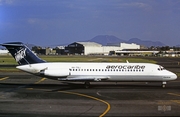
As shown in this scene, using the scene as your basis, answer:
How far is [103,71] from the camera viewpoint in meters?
33.3

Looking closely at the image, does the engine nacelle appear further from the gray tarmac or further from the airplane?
the gray tarmac

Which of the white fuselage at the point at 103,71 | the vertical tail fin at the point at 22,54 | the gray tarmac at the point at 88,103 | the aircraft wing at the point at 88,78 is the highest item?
the vertical tail fin at the point at 22,54

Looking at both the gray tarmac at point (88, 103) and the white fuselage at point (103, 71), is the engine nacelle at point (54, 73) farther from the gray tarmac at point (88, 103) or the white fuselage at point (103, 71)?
the gray tarmac at point (88, 103)

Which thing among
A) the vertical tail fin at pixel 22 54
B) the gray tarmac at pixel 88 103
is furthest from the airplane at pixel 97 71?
the gray tarmac at pixel 88 103

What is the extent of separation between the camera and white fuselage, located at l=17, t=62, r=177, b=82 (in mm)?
33156

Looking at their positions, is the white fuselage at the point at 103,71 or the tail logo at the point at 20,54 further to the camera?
the tail logo at the point at 20,54

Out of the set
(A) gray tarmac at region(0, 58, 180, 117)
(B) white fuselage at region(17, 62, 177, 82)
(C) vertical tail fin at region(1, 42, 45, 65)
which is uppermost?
(C) vertical tail fin at region(1, 42, 45, 65)

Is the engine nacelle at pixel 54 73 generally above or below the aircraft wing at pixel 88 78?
above

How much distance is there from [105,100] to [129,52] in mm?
170015

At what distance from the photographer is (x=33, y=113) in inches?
772

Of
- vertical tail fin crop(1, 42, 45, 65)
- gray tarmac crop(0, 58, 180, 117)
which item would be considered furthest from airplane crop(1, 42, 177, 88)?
gray tarmac crop(0, 58, 180, 117)

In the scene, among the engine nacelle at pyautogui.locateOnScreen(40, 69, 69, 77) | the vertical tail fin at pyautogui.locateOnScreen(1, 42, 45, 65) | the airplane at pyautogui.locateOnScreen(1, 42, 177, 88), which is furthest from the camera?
the vertical tail fin at pyautogui.locateOnScreen(1, 42, 45, 65)

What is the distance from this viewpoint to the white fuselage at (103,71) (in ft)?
109

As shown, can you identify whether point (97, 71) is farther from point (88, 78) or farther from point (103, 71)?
point (88, 78)
